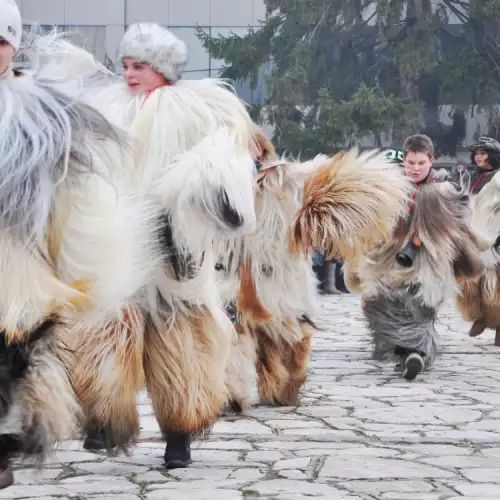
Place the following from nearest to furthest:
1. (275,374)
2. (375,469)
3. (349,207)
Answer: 1. (375,469)
2. (349,207)
3. (275,374)

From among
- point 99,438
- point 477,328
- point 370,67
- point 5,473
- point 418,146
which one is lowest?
point 477,328

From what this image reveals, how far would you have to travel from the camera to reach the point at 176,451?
604 cm

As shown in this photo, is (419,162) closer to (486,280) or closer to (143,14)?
(486,280)

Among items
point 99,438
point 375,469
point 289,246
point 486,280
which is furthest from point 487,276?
point 99,438

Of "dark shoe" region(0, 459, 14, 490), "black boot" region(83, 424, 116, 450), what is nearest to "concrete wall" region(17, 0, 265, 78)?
"black boot" region(83, 424, 116, 450)

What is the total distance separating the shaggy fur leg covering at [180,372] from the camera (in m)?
5.91

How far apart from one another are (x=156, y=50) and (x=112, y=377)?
154 cm

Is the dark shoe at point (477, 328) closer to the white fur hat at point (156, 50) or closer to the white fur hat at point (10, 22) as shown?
the white fur hat at point (156, 50)

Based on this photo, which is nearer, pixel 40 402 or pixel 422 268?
pixel 40 402

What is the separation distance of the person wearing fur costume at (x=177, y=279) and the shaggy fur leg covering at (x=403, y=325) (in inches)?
149

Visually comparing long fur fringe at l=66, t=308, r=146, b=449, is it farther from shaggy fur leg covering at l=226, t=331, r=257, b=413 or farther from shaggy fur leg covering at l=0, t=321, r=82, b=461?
Result: shaggy fur leg covering at l=226, t=331, r=257, b=413

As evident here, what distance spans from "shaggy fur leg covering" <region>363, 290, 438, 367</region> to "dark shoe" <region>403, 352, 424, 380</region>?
18cm

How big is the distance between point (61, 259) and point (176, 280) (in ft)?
4.76

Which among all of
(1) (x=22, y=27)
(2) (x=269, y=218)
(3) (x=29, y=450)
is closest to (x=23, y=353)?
(3) (x=29, y=450)
